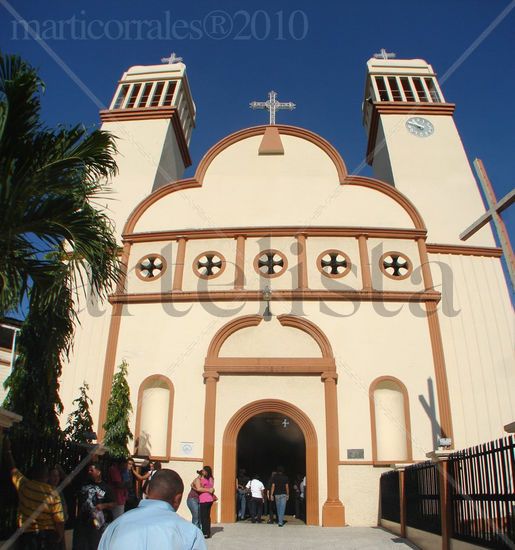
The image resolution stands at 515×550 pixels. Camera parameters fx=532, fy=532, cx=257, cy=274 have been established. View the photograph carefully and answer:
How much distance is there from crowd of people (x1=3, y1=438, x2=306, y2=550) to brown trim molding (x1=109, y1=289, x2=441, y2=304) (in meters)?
5.32

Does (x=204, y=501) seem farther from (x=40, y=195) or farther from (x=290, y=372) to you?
(x=40, y=195)

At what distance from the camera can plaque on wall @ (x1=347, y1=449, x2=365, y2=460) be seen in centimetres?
1563

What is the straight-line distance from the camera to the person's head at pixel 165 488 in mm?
3121

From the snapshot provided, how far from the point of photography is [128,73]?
3105 centimetres

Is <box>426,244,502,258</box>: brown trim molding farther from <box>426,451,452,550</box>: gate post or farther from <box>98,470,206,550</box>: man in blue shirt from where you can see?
<box>98,470,206,550</box>: man in blue shirt

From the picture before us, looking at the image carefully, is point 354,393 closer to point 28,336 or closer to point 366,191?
point 366,191

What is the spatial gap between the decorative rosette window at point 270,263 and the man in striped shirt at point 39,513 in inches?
486

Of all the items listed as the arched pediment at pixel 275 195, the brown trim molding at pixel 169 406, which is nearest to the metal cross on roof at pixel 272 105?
the arched pediment at pixel 275 195

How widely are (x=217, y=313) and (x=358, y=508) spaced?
7.27 m

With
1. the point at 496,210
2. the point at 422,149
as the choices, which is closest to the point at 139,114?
the point at 422,149

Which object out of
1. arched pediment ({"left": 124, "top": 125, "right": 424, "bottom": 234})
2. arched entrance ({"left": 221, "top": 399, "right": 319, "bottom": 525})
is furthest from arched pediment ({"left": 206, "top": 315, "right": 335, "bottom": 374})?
arched pediment ({"left": 124, "top": 125, "right": 424, "bottom": 234})

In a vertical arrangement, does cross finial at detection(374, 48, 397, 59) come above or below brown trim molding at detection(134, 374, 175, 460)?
above

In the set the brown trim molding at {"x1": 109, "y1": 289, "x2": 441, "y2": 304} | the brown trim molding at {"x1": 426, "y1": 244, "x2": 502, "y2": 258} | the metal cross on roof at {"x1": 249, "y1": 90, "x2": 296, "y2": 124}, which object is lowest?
the brown trim molding at {"x1": 109, "y1": 289, "x2": 441, "y2": 304}

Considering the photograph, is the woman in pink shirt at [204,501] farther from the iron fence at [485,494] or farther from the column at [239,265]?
the column at [239,265]
